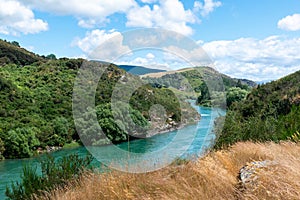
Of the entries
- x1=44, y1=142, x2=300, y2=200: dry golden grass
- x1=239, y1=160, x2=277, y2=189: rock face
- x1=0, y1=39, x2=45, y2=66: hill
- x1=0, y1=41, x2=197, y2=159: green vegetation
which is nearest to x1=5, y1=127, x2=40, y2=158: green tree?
x1=0, y1=41, x2=197, y2=159: green vegetation

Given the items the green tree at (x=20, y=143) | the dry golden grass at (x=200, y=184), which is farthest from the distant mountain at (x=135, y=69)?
the green tree at (x=20, y=143)

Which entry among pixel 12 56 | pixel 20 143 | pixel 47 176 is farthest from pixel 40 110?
pixel 47 176

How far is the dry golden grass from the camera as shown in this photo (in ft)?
10.6

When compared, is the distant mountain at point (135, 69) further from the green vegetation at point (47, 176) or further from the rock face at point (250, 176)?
the rock face at point (250, 176)

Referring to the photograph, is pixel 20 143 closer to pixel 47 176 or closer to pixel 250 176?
pixel 47 176

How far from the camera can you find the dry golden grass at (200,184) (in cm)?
323

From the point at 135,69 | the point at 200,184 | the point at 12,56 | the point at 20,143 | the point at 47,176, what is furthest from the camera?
the point at 12,56

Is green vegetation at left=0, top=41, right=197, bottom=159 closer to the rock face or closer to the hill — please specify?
the hill

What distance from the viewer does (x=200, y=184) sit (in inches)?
166

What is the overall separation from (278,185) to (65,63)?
71.8 metres

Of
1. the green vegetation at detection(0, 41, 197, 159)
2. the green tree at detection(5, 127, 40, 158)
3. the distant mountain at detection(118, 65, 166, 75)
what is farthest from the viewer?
the green tree at detection(5, 127, 40, 158)

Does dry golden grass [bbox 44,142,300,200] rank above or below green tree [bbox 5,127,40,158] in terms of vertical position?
above

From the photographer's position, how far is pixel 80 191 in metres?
4.73

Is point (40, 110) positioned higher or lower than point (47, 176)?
higher
